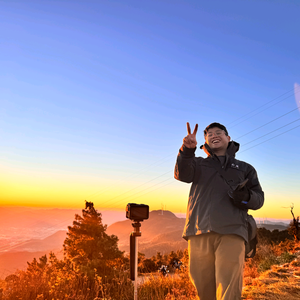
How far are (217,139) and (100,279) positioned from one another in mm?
4203

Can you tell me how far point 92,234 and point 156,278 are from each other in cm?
351

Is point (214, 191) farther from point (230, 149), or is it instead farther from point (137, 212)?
point (137, 212)

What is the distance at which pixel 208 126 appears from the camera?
3.03m

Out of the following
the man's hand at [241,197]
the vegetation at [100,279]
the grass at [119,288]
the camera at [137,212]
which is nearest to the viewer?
the man's hand at [241,197]

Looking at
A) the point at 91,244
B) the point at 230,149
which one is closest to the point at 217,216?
the point at 230,149

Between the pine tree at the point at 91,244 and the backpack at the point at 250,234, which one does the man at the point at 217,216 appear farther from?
the pine tree at the point at 91,244

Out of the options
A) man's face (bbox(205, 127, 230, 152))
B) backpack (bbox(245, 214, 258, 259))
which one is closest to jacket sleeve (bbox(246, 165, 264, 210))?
backpack (bbox(245, 214, 258, 259))

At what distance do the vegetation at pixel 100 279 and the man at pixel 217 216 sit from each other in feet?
7.83

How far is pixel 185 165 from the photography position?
8.49ft

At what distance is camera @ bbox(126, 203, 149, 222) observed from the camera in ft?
10.7

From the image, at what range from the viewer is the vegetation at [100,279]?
15.2ft

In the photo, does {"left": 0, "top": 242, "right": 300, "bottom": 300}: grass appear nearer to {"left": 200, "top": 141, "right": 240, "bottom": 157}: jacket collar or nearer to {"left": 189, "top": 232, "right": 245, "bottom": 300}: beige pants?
{"left": 189, "top": 232, "right": 245, "bottom": 300}: beige pants

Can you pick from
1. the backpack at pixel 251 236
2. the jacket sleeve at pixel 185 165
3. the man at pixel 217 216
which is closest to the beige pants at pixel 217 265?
the man at pixel 217 216

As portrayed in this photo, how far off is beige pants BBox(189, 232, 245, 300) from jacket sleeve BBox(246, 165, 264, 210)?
0.33 metres
